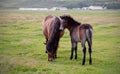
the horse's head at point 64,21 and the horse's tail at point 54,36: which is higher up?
the horse's head at point 64,21

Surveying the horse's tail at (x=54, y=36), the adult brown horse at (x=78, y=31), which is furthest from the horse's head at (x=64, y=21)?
the horse's tail at (x=54, y=36)

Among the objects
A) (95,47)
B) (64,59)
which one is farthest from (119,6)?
(64,59)

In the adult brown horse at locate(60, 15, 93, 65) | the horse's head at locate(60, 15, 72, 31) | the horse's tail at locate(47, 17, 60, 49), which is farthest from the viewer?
the horse's head at locate(60, 15, 72, 31)

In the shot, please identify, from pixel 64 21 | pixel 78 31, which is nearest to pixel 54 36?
pixel 64 21

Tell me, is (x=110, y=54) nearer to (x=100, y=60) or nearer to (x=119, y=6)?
(x=100, y=60)

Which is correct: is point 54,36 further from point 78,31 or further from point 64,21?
point 78,31

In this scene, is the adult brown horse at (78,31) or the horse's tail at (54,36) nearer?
the adult brown horse at (78,31)

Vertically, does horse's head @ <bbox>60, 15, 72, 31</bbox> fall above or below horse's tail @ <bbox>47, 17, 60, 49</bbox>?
above

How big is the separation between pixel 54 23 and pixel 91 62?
271 centimetres

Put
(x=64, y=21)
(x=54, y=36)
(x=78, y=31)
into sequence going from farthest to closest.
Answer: (x=64, y=21), (x=54, y=36), (x=78, y=31)

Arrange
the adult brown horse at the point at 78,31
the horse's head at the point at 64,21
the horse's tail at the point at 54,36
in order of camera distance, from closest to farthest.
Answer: the adult brown horse at the point at 78,31, the horse's tail at the point at 54,36, the horse's head at the point at 64,21

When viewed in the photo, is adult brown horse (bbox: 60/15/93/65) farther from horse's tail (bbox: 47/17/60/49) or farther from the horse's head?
horse's tail (bbox: 47/17/60/49)

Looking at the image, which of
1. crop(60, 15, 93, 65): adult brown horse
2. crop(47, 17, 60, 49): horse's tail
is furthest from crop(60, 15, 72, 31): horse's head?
crop(47, 17, 60, 49): horse's tail

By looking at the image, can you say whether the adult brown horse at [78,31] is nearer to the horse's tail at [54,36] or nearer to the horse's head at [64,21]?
the horse's head at [64,21]
